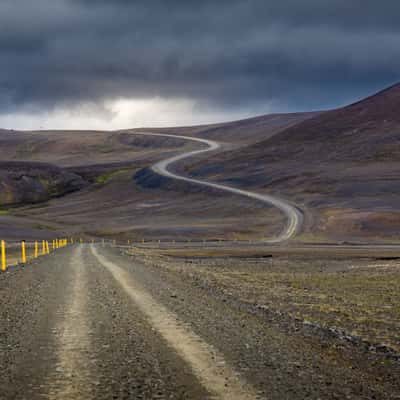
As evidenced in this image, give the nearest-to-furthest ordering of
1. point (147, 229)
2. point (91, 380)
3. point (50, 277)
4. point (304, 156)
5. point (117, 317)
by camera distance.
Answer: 1. point (91, 380)
2. point (117, 317)
3. point (50, 277)
4. point (147, 229)
5. point (304, 156)

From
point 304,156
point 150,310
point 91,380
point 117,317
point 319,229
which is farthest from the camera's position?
point 304,156

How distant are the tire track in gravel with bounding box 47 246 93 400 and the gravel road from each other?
1 centimetres

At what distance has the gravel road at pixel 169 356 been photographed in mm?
7824

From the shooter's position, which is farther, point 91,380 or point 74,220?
point 74,220

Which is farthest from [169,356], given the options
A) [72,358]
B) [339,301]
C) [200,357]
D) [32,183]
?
[32,183]

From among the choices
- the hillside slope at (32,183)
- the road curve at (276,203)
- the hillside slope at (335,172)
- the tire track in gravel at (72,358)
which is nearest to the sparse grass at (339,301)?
the tire track in gravel at (72,358)

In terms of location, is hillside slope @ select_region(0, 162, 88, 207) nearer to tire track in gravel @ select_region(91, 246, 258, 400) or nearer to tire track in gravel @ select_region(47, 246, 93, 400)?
tire track in gravel @ select_region(47, 246, 93, 400)

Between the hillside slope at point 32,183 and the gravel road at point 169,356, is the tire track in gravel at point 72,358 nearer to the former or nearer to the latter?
the gravel road at point 169,356

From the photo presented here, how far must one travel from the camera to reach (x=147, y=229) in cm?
10462

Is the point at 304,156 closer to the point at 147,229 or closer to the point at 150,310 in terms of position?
the point at 147,229

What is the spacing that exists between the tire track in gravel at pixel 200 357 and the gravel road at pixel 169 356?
0.05 feet

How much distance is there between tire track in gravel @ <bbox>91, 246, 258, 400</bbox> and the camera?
771 cm

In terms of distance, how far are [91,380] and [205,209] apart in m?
120

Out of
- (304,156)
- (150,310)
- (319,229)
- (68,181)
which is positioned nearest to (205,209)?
(319,229)
